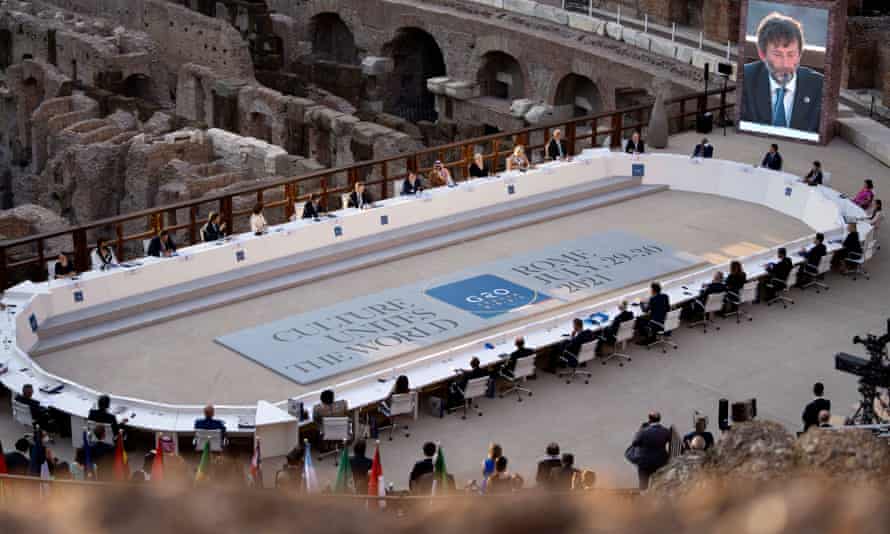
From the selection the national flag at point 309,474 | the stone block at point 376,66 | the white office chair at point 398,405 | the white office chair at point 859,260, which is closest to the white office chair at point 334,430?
the white office chair at point 398,405

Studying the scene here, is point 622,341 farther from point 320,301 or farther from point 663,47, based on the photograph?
point 663,47

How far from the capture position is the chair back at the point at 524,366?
15.6 meters

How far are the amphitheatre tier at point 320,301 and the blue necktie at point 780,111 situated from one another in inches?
134

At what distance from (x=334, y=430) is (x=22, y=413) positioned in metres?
3.33

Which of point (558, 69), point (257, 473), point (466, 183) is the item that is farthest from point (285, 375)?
point (558, 69)

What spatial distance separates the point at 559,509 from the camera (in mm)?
1719

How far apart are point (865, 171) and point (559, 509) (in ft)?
80.5

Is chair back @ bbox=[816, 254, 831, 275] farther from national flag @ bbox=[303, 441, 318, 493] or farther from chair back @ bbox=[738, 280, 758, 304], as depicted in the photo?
national flag @ bbox=[303, 441, 318, 493]

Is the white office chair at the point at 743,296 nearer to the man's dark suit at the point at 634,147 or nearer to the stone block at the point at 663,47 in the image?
the man's dark suit at the point at 634,147

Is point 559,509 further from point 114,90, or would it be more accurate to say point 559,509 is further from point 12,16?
point 12,16

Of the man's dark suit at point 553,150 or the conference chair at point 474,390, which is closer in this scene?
the conference chair at point 474,390

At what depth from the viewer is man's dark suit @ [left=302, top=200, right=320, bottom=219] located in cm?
2025

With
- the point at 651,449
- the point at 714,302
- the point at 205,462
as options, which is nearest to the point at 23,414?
the point at 205,462

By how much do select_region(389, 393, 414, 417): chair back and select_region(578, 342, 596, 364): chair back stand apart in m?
2.40
